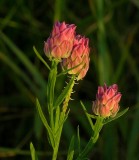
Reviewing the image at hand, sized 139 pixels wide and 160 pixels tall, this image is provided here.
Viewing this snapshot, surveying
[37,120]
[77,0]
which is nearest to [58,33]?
[37,120]

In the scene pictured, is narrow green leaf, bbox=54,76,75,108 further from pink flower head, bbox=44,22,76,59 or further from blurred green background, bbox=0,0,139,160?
blurred green background, bbox=0,0,139,160

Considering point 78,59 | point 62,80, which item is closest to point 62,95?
point 78,59

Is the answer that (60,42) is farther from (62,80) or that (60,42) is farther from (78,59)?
(62,80)

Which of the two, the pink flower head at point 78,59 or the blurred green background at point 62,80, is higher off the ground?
the blurred green background at point 62,80

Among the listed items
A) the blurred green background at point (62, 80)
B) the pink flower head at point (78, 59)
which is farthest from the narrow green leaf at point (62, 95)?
the blurred green background at point (62, 80)

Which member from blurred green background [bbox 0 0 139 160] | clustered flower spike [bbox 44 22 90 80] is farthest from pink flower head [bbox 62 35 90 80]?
blurred green background [bbox 0 0 139 160]

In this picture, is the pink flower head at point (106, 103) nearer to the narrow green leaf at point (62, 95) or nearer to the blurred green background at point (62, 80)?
the narrow green leaf at point (62, 95)

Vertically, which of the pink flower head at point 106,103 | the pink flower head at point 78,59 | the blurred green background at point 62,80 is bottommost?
the pink flower head at point 106,103
